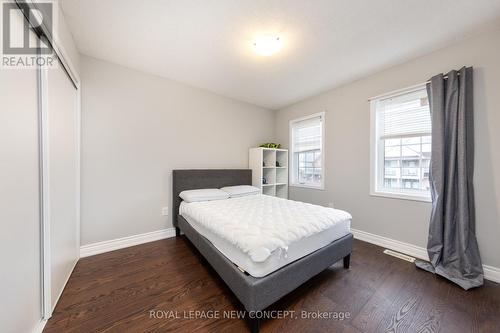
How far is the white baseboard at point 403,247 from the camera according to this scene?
1.76 metres

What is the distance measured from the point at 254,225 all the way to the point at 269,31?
6.27 ft

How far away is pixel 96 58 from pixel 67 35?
566 mm

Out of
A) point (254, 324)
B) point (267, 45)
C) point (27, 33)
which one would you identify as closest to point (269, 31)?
point (267, 45)

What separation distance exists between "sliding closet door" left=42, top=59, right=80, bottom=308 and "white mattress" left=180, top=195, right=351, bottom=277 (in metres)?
1.12

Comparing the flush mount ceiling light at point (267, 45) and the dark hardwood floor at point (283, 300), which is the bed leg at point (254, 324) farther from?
the flush mount ceiling light at point (267, 45)

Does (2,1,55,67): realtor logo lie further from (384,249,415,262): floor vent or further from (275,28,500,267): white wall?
(384,249,415,262): floor vent

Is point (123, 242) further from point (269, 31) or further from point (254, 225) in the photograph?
point (269, 31)

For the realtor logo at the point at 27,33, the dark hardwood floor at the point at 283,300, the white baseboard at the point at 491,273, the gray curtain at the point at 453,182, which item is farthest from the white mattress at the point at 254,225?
the realtor logo at the point at 27,33

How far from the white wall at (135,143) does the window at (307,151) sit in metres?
1.67

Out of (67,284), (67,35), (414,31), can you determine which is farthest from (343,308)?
(67,35)

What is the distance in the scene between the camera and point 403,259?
217 cm

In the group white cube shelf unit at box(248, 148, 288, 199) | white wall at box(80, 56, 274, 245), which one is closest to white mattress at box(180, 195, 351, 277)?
white wall at box(80, 56, 274, 245)

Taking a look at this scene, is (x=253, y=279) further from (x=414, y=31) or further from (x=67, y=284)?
(x=414, y=31)

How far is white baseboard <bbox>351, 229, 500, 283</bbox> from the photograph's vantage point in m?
1.76
